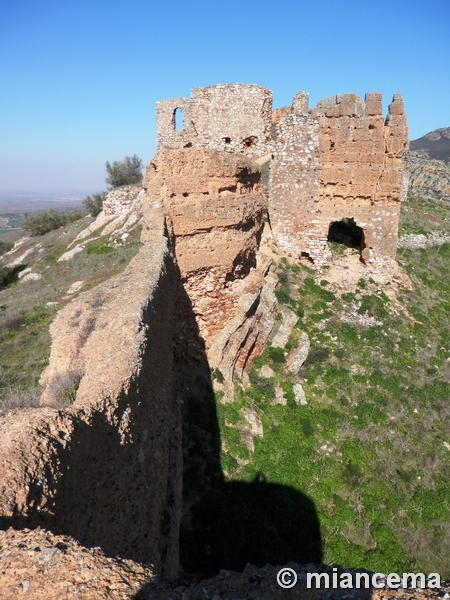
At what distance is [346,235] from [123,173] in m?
24.8

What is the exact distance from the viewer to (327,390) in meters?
10.1

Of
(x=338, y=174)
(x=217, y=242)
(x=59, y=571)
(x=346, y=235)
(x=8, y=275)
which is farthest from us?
(x=8, y=275)

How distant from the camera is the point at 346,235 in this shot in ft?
50.5

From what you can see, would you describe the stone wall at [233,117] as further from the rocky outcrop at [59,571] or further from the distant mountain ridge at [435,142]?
the distant mountain ridge at [435,142]

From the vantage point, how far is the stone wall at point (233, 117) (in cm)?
1642

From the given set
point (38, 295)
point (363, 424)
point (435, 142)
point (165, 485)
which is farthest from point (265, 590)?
point (435, 142)

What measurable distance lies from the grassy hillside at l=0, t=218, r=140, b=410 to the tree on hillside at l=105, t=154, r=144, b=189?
28.0 feet

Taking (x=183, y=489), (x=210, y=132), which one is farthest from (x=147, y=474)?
(x=210, y=132)

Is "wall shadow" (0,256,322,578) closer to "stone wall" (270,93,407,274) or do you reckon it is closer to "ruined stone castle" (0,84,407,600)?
"ruined stone castle" (0,84,407,600)

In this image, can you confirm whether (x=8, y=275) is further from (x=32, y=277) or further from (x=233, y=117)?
(x=233, y=117)

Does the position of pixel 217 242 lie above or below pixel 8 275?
above

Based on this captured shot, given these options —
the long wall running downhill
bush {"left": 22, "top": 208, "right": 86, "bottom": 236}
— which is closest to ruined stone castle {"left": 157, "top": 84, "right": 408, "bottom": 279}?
the long wall running downhill

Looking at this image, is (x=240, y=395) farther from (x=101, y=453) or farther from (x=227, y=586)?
(x=227, y=586)

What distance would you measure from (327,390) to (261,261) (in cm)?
445
